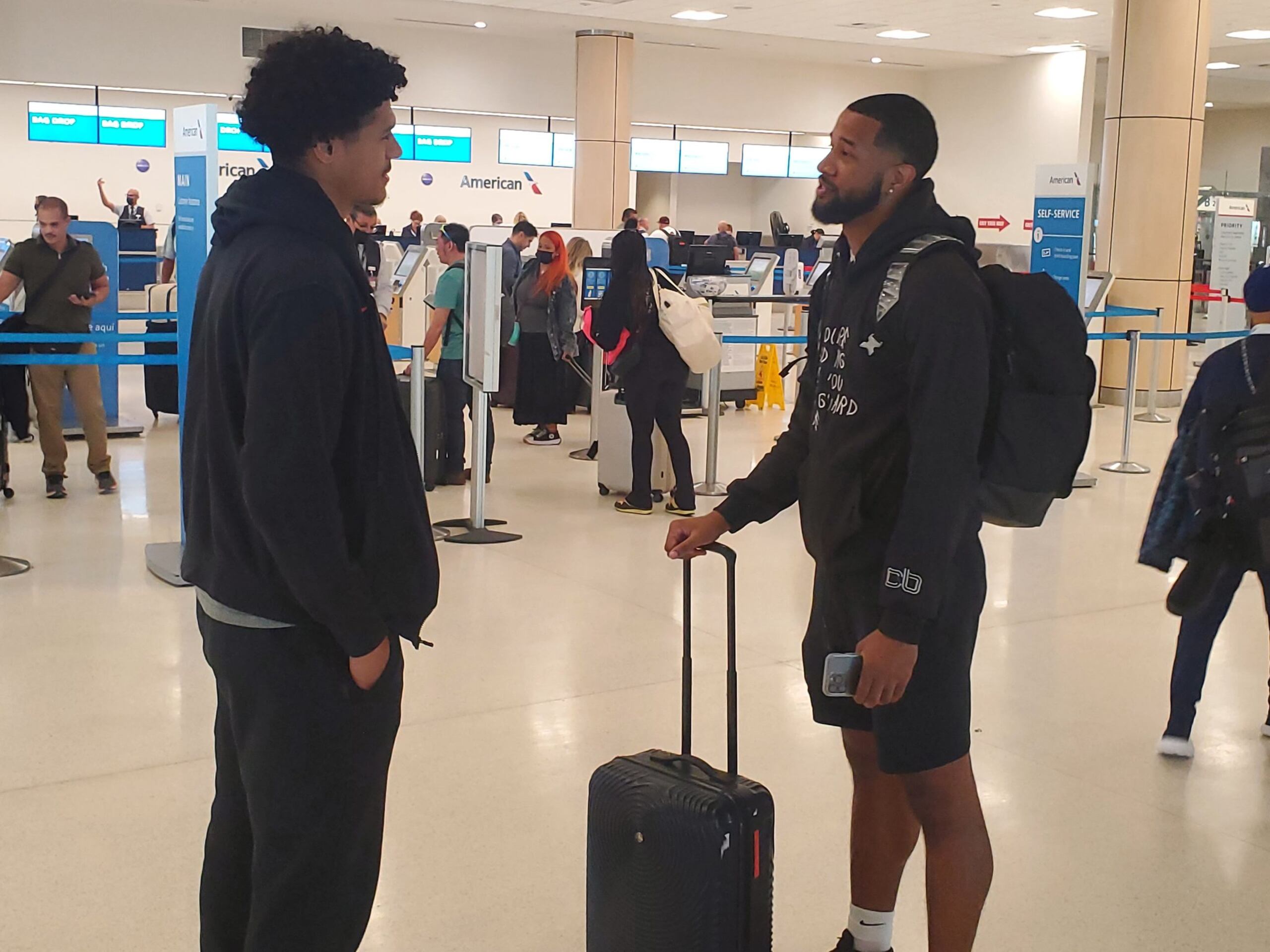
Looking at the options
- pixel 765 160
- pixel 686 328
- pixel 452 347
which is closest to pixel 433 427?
pixel 452 347

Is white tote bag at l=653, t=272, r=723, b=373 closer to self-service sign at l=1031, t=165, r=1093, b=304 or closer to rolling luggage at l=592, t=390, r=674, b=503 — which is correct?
rolling luggage at l=592, t=390, r=674, b=503

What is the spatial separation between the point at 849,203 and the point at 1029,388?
1.45ft

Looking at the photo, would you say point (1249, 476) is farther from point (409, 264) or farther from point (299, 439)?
point (409, 264)

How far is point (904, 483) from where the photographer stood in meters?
2.23

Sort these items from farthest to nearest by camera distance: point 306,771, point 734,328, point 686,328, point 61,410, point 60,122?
point 60,122
point 734,328
point 61,410
point 686,328
point 306,771

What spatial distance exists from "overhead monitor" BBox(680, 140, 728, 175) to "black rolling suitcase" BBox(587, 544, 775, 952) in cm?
2254

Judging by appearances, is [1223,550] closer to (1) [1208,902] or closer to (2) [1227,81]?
(1) [1208,902]

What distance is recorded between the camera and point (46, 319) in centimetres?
754

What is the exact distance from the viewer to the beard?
2.31 metres

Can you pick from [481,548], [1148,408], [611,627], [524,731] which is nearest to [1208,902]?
[524,731]

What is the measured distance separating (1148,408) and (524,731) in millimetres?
9571

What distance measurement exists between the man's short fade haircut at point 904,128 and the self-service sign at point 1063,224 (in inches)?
272

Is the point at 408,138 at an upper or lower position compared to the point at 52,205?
upper

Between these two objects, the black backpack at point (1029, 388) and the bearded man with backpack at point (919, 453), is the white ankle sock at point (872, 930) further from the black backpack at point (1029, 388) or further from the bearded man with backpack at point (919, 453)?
the black backpack at point (1029, 388)
